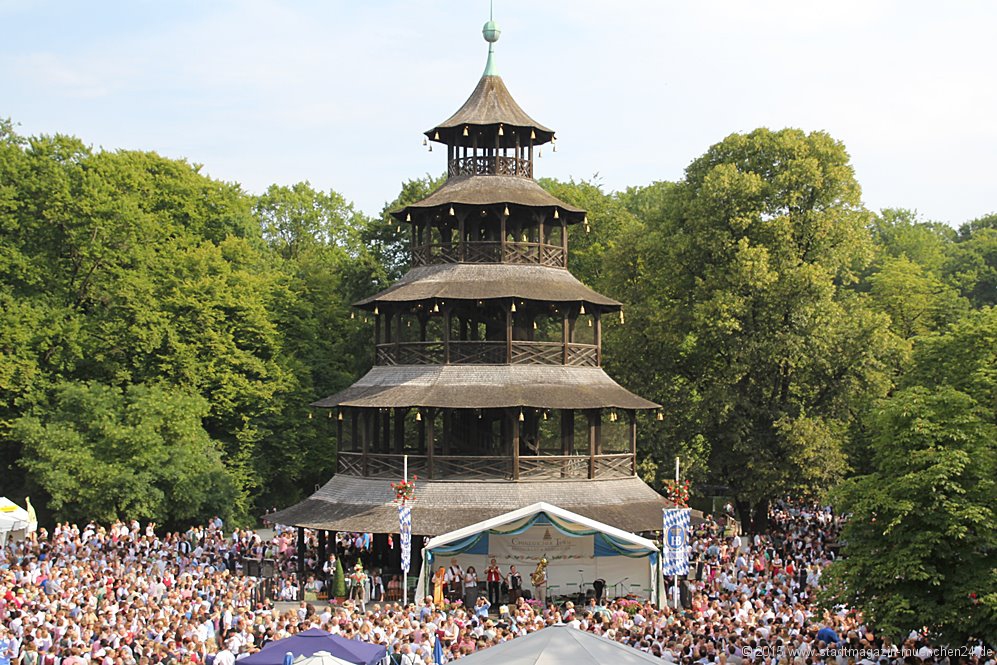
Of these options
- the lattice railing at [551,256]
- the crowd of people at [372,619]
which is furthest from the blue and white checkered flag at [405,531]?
the lattice railing at [551,256]

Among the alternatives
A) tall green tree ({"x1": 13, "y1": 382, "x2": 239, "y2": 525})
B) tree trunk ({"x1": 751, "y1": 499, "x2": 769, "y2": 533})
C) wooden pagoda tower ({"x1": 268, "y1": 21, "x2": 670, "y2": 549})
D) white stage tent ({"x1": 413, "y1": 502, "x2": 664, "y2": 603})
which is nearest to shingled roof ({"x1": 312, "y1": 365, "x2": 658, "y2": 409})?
wooden pagoda tower ({"x1": 268, "y1": 21, "x2": 670, "y2": 549})

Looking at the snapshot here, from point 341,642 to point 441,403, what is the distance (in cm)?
1806

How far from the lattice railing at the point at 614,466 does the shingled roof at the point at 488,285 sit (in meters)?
5.65

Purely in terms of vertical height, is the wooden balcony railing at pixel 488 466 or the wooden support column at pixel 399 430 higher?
the wooden support column at pixel 399 430

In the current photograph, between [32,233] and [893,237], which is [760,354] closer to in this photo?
[32,233]

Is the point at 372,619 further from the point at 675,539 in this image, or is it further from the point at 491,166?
the point at 491,166

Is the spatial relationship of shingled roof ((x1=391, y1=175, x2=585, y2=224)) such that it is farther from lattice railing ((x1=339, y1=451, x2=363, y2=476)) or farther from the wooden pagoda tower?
lattice railing ((x1=339, y1=451, x2=363, y2=476))

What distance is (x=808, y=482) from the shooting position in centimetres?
4672

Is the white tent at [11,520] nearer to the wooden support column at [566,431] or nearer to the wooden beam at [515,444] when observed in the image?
the wooden beam at [515,444]

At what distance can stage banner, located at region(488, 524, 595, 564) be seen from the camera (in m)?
36.7

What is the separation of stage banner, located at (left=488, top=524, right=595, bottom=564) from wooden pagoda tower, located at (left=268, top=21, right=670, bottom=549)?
44.8 inches

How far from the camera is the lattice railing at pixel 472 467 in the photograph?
39.1 meters

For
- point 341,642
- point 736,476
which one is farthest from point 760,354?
point 341,642

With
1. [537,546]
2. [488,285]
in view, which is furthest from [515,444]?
[488,285]
